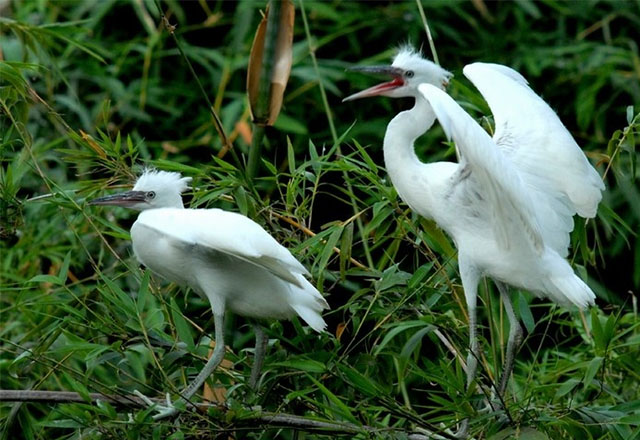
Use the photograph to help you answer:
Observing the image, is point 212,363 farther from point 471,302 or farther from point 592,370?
point 592,370

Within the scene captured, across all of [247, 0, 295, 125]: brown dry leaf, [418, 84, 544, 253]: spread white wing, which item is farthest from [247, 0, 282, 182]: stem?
[418, 84, 544, 253]: spread white wing

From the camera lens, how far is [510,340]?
1940mm

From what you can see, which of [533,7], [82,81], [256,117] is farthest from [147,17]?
[256,117]

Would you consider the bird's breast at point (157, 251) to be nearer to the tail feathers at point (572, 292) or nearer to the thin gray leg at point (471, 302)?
the thin gray leg at point (471, 302)

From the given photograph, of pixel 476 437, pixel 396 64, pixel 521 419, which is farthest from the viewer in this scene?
pixel 396 64

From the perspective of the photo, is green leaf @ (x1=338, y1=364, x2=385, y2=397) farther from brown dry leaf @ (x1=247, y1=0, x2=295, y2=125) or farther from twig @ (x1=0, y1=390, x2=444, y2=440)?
brown dry leaf @ (x1=247, y1=0, x2=295, y2=125)

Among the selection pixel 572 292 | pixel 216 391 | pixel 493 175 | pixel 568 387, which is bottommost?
pixel 216 391

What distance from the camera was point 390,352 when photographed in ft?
5.89

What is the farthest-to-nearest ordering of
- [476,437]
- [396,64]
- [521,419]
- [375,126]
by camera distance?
[375,126] → [396,64] → [476,437] → [521,419]

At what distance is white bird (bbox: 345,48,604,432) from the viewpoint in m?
1.76

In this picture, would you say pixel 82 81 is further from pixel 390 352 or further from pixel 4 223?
pixel 390 352

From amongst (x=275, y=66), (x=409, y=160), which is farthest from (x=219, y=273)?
(x=275, y=66)

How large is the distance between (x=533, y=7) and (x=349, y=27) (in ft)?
1.78

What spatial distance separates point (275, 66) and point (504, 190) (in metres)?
0.57
